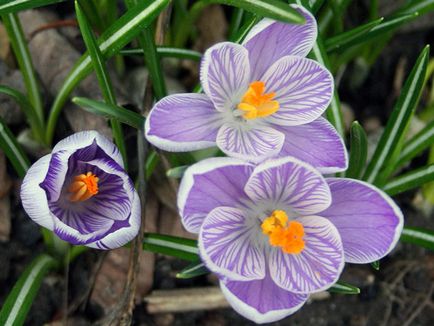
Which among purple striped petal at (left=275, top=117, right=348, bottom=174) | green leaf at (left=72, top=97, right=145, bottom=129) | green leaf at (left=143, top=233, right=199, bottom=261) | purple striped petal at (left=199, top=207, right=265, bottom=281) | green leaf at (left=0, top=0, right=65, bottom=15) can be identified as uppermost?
green leaf at (left=0, top=0, right=65, bottom=15)

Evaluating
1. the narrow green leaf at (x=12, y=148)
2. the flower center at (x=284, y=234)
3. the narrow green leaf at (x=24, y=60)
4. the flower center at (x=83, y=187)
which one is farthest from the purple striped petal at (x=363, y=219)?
the narrow green leaf at (x=24, y=60)

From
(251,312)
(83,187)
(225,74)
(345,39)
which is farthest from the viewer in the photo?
(345,39)

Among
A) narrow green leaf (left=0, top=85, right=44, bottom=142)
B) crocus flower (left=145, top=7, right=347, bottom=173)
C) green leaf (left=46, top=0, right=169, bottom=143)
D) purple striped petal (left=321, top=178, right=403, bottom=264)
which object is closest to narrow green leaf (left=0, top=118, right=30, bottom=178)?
narrow green leaf (left=0, top=85, right=44, bottom=142)

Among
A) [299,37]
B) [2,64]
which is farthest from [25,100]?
[299,37]

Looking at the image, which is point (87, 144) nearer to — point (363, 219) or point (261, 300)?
point (261, 300)

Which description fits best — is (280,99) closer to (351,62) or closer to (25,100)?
(25,100)

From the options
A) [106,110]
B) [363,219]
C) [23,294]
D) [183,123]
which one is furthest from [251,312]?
[23,294]

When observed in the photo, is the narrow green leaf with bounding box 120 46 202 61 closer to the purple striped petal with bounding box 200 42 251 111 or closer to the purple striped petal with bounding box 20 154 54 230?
the purple striped petal with bounding box 200 42 251 111

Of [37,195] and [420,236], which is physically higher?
[37,195]
